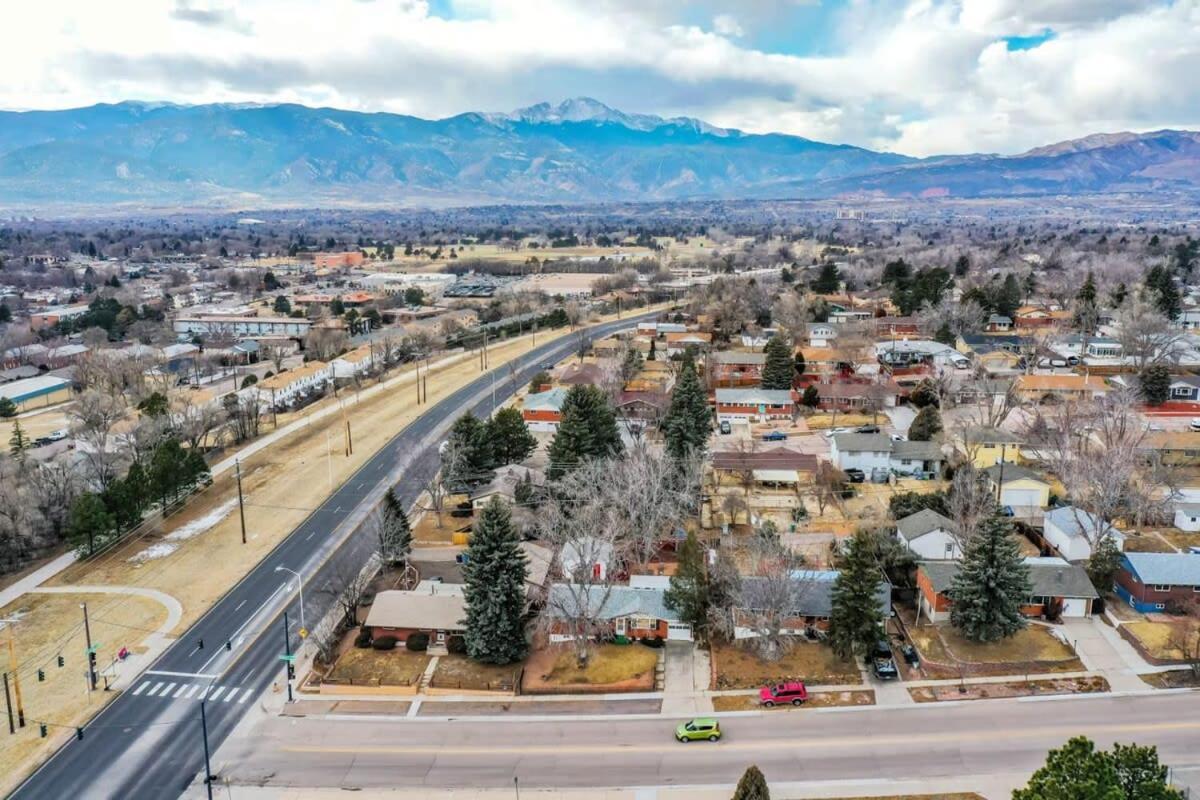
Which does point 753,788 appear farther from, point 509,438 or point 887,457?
point 509,438

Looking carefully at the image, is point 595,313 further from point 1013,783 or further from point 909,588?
point 1013,783

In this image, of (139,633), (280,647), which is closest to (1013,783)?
(280,647)

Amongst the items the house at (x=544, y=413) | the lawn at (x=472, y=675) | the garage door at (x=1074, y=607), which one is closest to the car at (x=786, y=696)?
the lawn at (x=472, y=675)

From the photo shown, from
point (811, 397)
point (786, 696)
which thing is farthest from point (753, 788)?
point (811, 397)

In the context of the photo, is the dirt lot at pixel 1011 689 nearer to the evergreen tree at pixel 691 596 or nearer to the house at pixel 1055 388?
the evergreen tree at pixel 691 596

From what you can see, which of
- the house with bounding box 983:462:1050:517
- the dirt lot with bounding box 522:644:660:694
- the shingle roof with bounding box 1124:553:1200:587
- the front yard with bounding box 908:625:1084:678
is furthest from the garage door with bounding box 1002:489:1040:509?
the dirt lot with bounding box 522:644:660:694
